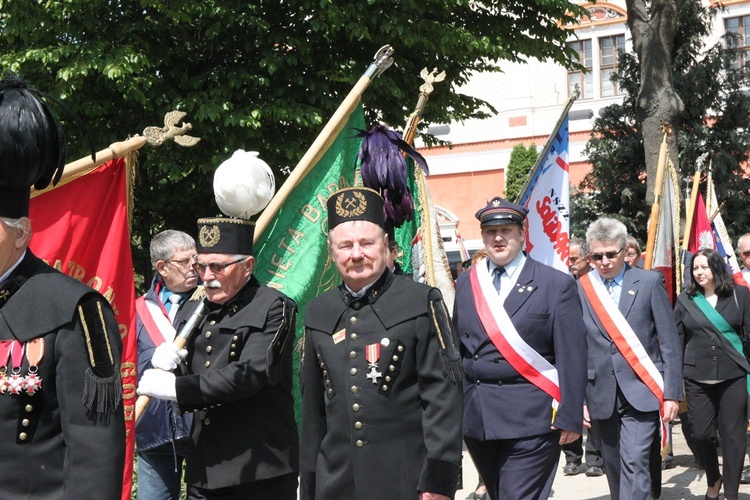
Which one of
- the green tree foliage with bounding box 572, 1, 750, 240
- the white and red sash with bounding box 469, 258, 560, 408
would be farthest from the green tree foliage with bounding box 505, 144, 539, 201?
the white and red sash with bounding box 469, 258, 560, 408

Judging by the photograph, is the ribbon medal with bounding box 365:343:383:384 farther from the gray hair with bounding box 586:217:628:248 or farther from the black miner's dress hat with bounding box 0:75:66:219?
the gray hair with bounding box 586:217:628:248

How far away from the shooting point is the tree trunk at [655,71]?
17422 millimetres

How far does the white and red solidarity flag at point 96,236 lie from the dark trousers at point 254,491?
55cm

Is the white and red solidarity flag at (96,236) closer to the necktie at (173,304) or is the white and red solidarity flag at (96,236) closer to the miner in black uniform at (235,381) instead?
the miner in black uniform at (235,381)

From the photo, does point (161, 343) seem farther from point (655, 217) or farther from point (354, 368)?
point (655, 217)

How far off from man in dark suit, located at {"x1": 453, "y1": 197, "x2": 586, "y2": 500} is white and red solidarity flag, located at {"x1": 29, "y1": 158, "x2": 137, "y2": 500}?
2.05m

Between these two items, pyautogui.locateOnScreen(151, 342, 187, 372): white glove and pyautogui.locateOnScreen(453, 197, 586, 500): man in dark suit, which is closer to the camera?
pyautogui.locateOnScreen(151, 342, 187, 372): white glove

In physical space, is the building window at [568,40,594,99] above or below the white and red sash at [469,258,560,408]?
above

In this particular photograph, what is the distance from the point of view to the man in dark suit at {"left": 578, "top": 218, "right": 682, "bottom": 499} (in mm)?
7324

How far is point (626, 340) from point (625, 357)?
0.39ft

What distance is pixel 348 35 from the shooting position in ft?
46.5

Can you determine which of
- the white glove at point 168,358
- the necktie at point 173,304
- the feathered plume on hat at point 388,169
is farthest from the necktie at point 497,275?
the white glove at point 168,358

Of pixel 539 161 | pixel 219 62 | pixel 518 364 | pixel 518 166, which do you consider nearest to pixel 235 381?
pixel 518 364

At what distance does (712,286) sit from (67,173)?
576 centimetres
